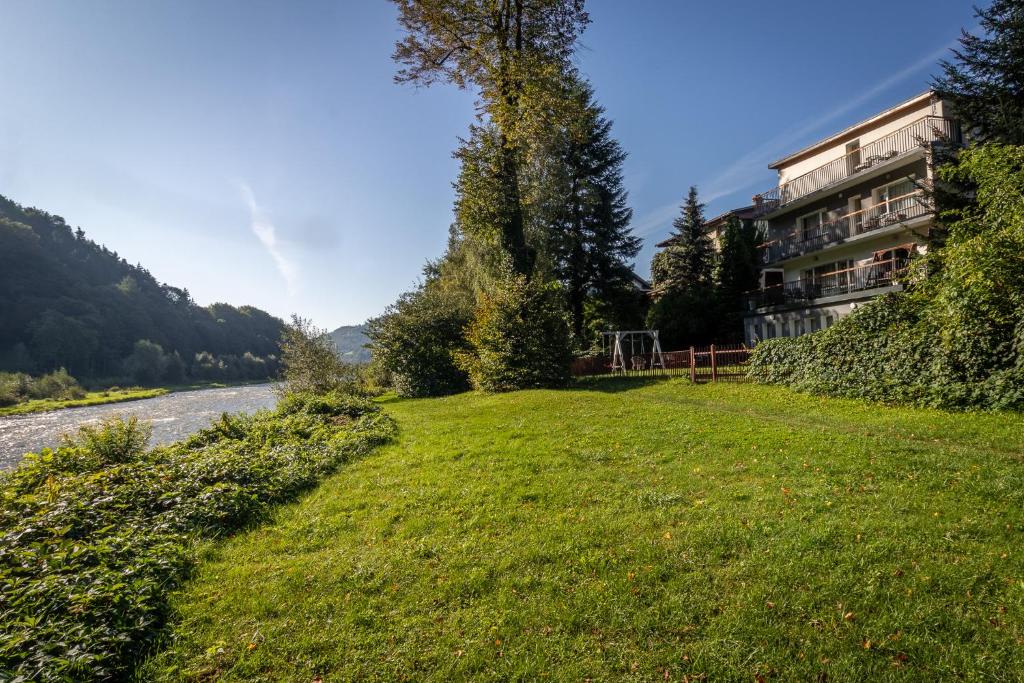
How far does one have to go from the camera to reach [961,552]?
433cm

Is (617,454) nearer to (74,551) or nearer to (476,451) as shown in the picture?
(476,451)

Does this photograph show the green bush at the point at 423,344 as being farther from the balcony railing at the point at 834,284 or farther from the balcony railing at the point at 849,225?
the balcony railing at the point at 849,225

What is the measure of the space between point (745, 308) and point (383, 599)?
29.2 m

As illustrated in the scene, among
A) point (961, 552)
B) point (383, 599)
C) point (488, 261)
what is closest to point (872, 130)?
point (488, 261)

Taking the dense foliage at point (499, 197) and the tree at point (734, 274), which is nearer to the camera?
the dense foliage at point (499, 197)

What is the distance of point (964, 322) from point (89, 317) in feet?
369

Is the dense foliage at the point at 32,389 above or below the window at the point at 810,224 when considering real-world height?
below

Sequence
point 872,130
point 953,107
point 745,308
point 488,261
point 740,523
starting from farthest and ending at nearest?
1. point 745,308
2. point 488,261
3. point 872,130
4. point 953,107
5. point 740,523

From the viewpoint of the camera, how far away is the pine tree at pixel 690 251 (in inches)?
1304

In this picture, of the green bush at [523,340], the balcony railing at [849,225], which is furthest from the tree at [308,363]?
the balcony railing at [849,225]

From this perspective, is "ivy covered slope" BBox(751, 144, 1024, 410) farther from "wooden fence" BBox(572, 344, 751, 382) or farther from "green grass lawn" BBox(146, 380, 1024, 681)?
"wooden fence" BBox(572, 344, 751, 382)

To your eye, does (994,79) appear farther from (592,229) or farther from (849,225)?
(592,229)

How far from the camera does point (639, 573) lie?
427 cm

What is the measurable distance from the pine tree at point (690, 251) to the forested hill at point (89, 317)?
81.7 metres
